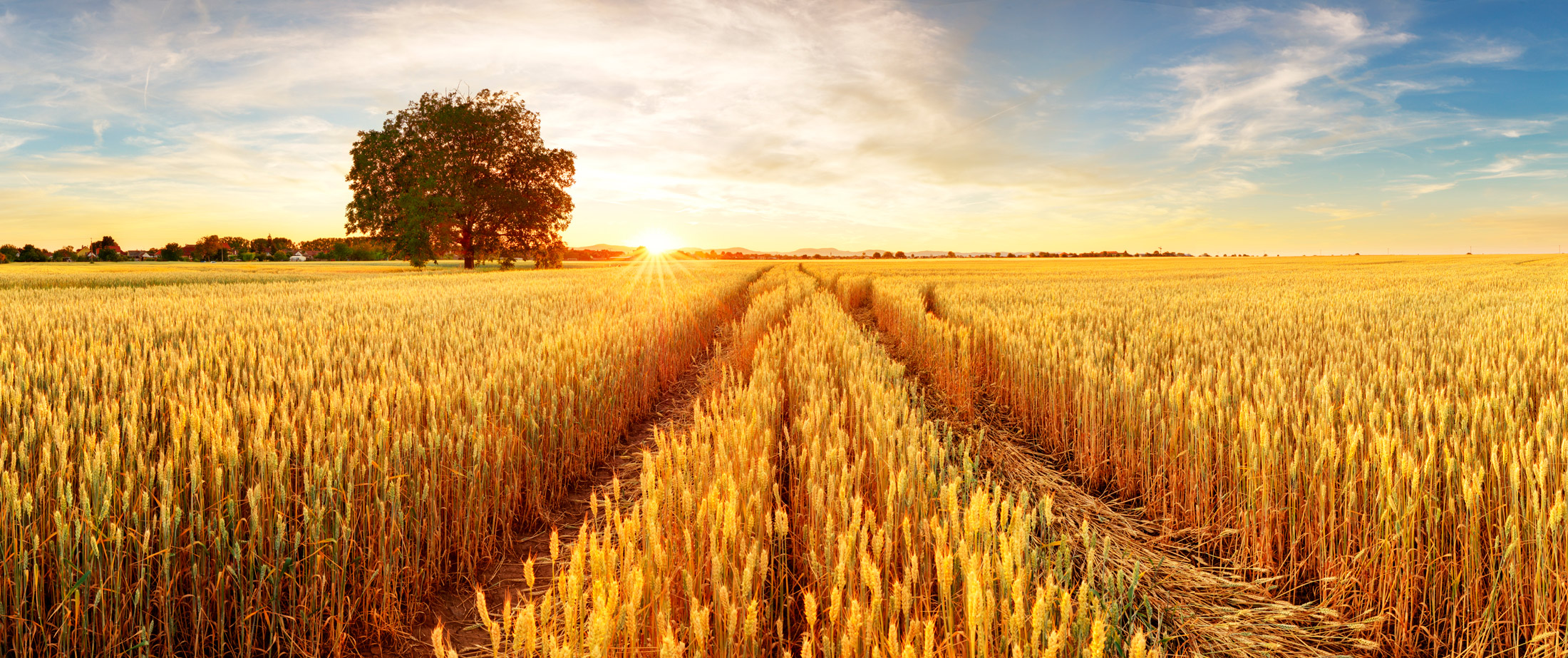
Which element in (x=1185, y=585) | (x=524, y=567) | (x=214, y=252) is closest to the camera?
(x=524, y=567)

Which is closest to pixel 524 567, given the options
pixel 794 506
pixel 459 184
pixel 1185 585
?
pixel 794 506

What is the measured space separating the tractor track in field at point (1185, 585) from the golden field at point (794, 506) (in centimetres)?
2

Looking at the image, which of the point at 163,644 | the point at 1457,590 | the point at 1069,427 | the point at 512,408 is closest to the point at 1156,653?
the point at 1457,590

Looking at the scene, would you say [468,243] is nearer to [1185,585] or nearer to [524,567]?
[524,567]

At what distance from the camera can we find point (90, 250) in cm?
7381

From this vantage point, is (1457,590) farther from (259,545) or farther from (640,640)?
(259,545)

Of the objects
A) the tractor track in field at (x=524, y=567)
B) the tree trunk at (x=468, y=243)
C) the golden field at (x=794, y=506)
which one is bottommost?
the tractor track in field at (x=524, y=567)

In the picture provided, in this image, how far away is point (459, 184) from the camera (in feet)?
112

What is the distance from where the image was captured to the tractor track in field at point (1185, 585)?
95.0 inches

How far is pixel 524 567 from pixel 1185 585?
9.47 ft

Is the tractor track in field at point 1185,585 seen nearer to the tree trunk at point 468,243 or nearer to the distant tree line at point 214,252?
the tree trunk at point 468,243

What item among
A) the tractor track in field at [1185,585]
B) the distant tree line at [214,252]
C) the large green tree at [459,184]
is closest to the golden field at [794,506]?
the tractor track in field at [1185,585]

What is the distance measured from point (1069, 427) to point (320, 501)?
4939 millimetres

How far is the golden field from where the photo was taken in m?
1.77
